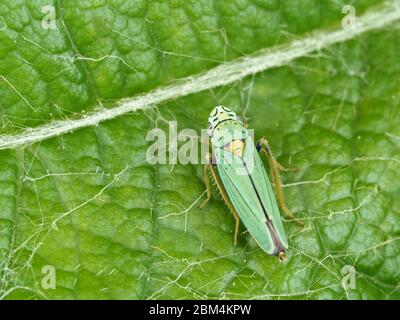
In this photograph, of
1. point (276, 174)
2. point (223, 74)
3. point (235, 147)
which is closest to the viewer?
point (276, 174)

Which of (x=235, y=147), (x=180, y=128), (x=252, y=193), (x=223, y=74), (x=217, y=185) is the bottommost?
(x=252, y=193)

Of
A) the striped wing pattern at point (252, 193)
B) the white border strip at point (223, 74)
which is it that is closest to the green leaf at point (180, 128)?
the white border strip at point (223, 74)

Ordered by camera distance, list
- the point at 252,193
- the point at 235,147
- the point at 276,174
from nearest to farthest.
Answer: the point at 252,193 < the point at 276,174 < the point at 235,147

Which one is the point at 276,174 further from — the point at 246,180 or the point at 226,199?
the point at 226,199

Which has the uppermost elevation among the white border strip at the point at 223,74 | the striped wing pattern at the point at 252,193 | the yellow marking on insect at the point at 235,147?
the white border strip at the point at 223,74

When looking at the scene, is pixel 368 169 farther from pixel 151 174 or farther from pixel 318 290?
pixel 151 174

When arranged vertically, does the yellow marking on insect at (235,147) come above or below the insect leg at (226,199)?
above

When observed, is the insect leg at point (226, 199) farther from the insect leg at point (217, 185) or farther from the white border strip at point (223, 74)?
the white border strip at point (223, 74)

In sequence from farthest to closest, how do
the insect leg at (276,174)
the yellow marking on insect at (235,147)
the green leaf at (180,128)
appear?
the yellow marking on insect at (235,147)
the insect leg at (276,174)
the green leaf at (180,128)

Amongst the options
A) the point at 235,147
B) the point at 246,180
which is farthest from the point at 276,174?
the point at 235,147
